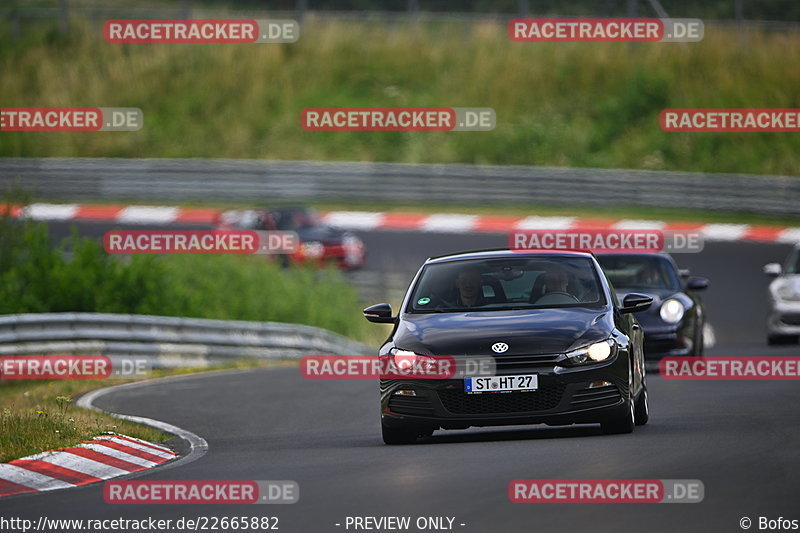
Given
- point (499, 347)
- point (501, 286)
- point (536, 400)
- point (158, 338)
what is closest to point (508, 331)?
point (499, 347)

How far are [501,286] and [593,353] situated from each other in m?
1.39

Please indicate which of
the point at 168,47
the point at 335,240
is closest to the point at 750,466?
the point at 335,240

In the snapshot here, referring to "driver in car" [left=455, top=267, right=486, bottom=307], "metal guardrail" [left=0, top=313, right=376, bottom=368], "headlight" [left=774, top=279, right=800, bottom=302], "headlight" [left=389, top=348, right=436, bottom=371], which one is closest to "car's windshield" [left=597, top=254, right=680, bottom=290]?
"headlight" [left=774, top=279, right=800, bottom=302]

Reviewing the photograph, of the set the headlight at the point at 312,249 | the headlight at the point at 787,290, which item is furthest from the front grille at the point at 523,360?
the headlight at the point at 312,249

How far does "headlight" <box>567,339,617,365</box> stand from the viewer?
36.2 feet

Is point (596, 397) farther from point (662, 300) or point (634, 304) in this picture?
point (662, 300)

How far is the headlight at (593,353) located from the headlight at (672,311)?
6979 millimetres

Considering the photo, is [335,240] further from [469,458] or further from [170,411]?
[469,458]

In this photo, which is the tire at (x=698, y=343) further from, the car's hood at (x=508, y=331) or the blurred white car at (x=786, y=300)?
the car's hood at (x=508, y=331)

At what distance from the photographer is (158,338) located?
888 inches

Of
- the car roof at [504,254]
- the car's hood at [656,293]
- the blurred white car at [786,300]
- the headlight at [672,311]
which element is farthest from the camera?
the blurred white car at [786,300]

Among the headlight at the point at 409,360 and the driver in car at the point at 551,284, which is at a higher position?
the driver in car at the point at 551,284

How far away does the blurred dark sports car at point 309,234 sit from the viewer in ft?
104

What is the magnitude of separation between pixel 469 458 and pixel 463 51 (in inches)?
1366
